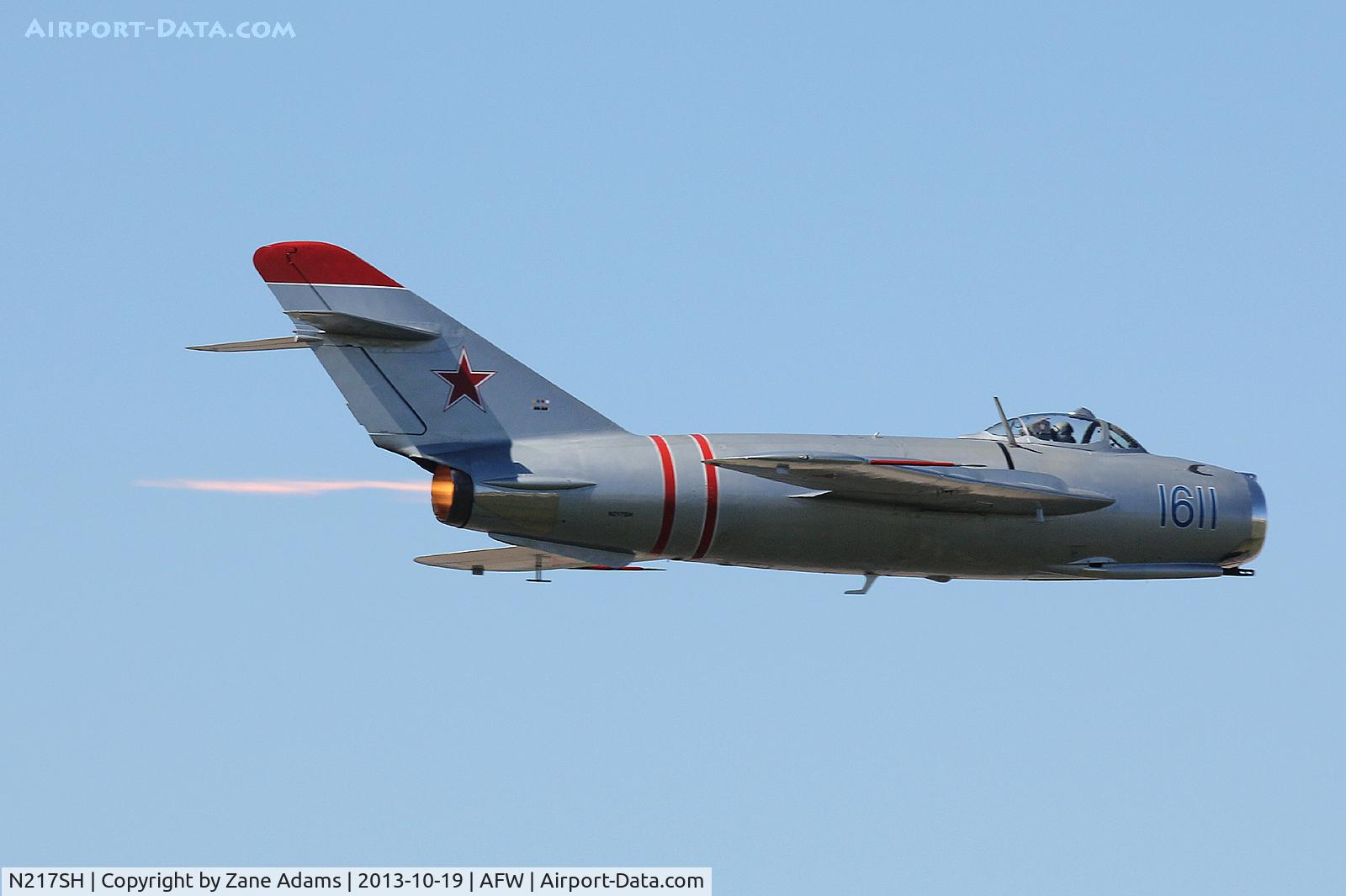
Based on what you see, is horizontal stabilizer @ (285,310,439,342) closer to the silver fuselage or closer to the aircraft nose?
the silver fuselage

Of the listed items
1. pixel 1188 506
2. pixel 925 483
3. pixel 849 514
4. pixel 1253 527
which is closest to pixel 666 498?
pixel 849 514

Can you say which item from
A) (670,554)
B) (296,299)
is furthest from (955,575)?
(296,299)

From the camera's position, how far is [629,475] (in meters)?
32.1

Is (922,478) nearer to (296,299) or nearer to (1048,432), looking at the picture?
(1048,432)

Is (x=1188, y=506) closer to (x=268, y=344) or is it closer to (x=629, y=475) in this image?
(x=629, y=475)

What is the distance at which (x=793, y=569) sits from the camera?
34094 millimetres

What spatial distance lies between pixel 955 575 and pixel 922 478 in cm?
297

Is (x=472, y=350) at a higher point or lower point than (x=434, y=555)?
higher

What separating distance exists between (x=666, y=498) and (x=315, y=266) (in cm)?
598

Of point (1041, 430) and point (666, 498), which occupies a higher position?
point (1041, 430)

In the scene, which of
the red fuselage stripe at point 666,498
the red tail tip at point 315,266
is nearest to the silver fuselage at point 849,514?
the red fuselage stripe at point 666,498

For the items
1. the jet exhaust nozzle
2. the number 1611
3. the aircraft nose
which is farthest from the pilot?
the jet exhaust nozzle

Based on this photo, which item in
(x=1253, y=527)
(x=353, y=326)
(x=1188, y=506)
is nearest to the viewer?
(x=353, y=326)

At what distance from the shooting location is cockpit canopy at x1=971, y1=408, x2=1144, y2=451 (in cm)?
3634
